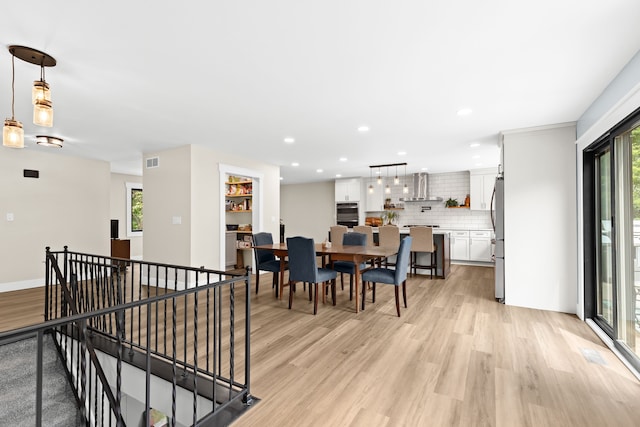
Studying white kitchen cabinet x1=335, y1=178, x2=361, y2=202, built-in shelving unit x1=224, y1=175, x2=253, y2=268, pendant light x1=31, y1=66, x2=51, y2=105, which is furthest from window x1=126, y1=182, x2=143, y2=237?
pendant light x1=31, y1=66, x2=51, y2=105

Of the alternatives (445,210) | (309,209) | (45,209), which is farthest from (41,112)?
(309,209)

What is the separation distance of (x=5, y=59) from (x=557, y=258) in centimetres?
573

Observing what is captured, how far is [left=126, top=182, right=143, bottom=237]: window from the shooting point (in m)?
7.91

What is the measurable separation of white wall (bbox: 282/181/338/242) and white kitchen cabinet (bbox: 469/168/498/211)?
4.00 m

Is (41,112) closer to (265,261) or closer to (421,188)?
(265,261)

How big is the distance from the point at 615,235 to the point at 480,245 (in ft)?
14.9

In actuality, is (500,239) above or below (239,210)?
below

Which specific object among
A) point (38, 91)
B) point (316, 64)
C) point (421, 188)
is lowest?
point (421, 188)

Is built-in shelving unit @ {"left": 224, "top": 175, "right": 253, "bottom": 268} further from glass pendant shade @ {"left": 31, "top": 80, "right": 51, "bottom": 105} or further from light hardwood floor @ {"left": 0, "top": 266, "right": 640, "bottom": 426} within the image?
glass pendant shade @ {"left": 31, "top": 80, "right": 51, "bottom": 105}

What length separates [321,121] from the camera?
12.5ft

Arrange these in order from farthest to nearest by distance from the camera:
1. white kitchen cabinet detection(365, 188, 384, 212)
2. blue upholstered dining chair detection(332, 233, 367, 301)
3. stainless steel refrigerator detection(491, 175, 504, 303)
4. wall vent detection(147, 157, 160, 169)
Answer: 1. white kitchen cabinet detection(365, 188, 384, 212)
2. wall vent detection(147, 157, 160, 169)
3. blue upholstered dining chair detection(332, 233, 367, 301)
4. stainless steel refrigerator detection(491, 175, 504, 303)

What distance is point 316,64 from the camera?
237cm

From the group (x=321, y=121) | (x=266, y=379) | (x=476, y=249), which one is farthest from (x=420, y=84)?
(x=476, y=249)

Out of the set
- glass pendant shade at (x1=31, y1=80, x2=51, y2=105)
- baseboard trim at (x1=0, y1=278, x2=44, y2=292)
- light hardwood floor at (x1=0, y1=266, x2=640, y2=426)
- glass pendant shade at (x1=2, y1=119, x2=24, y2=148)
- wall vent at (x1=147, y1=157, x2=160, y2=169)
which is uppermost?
wall vent at (x1=147, y1=157, x2=160, y2=169)
